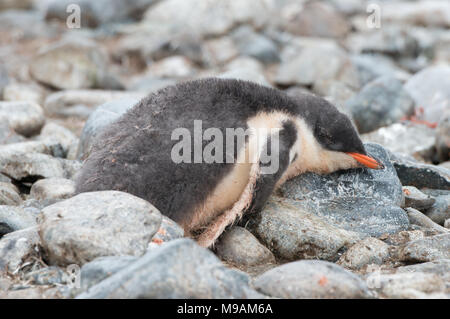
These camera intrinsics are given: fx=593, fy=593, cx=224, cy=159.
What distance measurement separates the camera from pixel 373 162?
613 centimetres

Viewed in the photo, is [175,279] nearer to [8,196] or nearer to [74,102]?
[8,196]

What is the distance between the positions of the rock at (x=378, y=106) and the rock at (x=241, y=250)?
17.2 ft

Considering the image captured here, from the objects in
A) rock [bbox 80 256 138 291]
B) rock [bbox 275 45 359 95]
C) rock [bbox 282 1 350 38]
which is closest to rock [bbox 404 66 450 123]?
rock [bbox 275 45 359 95]

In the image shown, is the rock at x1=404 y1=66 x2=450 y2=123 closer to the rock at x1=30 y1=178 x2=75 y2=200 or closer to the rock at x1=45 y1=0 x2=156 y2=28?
the rock at x1=30 y1=178 x2=75 y2=200

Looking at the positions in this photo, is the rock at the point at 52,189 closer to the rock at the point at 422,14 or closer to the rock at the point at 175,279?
the rock at the point at 175,279

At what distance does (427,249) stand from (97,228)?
114 inches

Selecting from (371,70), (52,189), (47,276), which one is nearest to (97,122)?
(52,189)

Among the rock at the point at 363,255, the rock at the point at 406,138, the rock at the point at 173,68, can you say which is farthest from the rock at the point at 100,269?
the rock at the point at 173,68

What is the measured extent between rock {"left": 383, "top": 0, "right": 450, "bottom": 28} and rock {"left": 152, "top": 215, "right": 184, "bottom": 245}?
17.3 m

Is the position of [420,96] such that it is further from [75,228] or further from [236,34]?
[75,228]

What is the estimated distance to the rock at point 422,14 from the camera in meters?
20.1

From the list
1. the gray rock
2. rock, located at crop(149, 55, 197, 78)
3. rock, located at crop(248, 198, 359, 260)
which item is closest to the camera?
rock, located at crop(248, 198, 359, 260)

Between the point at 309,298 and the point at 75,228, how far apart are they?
1.77 metres

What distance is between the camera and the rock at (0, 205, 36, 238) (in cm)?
524
